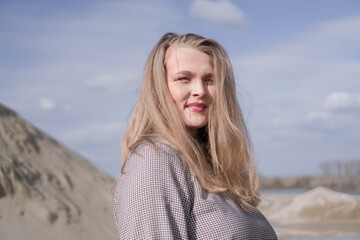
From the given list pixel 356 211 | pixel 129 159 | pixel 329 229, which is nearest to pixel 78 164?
pixel 329 229

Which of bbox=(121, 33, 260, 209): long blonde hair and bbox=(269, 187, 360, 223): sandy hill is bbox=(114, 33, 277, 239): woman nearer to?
bbox=(121, 33, 260, 209): long blonde hair

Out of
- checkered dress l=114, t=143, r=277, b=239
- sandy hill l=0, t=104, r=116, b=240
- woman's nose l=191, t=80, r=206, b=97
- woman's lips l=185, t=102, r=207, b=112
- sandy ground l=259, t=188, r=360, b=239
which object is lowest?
sandy ground l=259, t=188, r=360, b=239

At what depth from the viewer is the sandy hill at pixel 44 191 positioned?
22.5 feet

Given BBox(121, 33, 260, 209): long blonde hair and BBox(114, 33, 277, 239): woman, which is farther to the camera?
BBox(121, 33, 260, 209): long blonde hair

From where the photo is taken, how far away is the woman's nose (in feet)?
5.90

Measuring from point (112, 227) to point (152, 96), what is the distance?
657 centimetres

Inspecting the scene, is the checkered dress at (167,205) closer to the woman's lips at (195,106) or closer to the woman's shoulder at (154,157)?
the woman's shoulder at (154,157)

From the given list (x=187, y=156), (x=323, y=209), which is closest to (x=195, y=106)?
(x=187, y=156)

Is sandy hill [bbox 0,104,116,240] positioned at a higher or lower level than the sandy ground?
higher

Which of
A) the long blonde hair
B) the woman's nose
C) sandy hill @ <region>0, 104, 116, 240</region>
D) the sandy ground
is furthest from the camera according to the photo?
the sandy ground

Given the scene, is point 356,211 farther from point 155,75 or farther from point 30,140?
point 155,75

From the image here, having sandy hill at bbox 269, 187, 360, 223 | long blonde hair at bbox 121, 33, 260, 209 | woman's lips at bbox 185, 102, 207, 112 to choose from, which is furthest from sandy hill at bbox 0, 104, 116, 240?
sandy hill at bbox 269, 187, 360, 223

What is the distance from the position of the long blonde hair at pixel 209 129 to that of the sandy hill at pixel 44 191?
5.33m

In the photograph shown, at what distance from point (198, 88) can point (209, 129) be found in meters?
0.19
